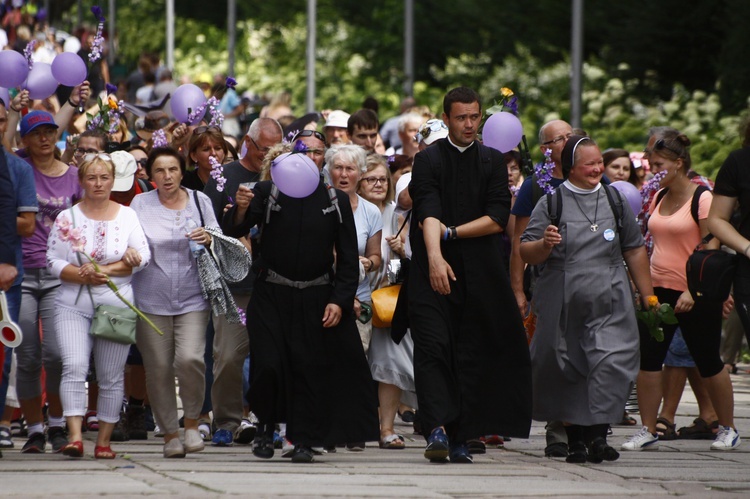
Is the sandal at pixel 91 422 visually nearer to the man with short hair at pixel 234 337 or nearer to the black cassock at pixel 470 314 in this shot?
the man with short hair at pixel 234 337

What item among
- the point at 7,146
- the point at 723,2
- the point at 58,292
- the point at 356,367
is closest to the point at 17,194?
the point at 58,292

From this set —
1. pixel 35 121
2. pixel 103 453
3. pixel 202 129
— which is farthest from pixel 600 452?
pixel 35 121

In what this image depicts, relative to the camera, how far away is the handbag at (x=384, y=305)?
10.6 m

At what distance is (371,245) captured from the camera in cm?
1062

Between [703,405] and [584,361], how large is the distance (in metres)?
2.01

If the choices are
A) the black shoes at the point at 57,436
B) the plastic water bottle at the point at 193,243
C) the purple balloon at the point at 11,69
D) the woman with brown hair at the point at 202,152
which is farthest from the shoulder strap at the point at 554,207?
the purple balloon at the point at 11,69

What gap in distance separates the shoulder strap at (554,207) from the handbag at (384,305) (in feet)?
4.21

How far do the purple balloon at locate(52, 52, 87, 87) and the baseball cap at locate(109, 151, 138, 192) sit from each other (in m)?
0.94

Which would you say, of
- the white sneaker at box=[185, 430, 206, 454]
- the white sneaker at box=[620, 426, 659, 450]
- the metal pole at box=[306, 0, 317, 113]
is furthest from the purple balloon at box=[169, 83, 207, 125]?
the metal pole at box=[306, 0, 317, 113]

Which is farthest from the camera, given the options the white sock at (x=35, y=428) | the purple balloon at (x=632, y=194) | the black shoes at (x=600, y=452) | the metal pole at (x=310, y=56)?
the metal pole at (x=310, y=56)

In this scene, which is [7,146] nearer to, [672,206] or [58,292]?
[58,292]

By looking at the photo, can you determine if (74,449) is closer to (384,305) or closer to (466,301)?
(384,305)

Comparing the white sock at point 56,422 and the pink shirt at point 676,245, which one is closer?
the white sock at point 56,422

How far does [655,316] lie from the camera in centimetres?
997
